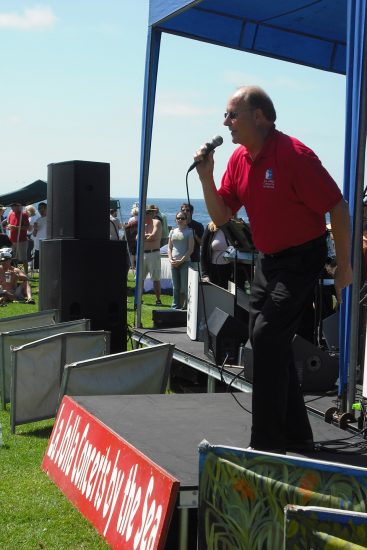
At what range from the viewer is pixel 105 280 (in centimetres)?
748

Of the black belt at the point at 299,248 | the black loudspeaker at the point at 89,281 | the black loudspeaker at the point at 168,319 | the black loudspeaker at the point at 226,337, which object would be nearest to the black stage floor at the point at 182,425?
the black loudspeaker at the point at 226,337

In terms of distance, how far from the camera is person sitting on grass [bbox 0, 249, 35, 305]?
14188 millimetres

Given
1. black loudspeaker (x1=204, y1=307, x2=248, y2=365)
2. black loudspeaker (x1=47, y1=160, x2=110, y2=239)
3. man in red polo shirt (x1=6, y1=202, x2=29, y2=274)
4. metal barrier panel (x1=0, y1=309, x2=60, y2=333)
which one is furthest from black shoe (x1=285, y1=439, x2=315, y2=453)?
man in red polo shirt (x1=6, y1=202, x2=29, y2=274)

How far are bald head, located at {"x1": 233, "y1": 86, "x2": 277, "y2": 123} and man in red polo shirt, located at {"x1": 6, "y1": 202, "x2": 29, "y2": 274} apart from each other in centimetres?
1352

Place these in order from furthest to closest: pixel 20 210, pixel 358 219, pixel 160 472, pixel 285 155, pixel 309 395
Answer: pixel 20 210 < pixel 309 395 < pixel 358 219 < pixel 285 155 < pixel 160 472

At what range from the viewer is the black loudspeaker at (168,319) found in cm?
831

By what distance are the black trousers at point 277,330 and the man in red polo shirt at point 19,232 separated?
44.5ft

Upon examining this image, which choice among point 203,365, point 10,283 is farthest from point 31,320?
point 10,283

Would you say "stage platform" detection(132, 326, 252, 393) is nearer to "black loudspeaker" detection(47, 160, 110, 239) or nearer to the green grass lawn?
"black loudspeaker" detection(47, 160, 110, 239)

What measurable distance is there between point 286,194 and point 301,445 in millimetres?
1224

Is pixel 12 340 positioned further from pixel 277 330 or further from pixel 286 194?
pixel 286 194

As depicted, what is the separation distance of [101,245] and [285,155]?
158 inches

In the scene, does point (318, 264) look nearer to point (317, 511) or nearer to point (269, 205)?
point (269, 205)

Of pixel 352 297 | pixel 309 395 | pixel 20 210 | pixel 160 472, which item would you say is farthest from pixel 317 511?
pixel 20 210
